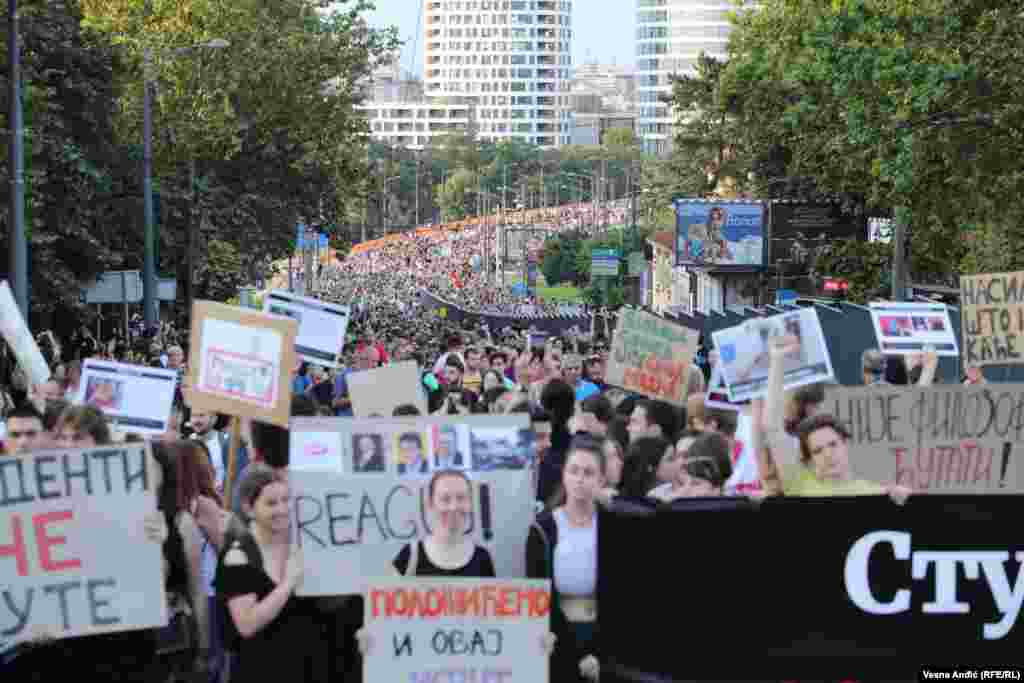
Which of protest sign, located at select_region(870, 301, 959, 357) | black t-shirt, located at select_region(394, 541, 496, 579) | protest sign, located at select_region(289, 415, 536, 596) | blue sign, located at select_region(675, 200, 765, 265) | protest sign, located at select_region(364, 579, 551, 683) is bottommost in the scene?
protest sign, located at select_region(364, 579, 551, 683)

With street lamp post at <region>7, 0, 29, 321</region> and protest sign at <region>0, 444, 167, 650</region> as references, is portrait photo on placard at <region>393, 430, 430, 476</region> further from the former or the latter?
street lamp post at <region>7, 0, 29, 321</region>

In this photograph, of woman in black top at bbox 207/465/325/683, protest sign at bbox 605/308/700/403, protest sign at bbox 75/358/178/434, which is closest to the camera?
woman in black top at bbox 207/465/325/683

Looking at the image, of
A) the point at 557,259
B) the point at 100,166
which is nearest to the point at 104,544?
the point at 100,166

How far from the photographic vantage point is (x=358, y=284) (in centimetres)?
13575

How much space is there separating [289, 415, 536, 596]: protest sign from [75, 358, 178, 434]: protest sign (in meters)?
2.91

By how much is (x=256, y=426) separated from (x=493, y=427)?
1.44 metres

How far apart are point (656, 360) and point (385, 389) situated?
5.30ft

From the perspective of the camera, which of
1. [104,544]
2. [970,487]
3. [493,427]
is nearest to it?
[104,544]

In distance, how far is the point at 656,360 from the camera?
1260 cm

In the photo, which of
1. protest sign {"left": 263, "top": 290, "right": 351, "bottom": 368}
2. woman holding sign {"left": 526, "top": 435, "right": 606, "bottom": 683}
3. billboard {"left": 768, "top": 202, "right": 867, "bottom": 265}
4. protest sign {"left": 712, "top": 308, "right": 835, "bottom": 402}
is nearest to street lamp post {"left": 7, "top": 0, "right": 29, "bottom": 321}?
protest sign {"left": 263, "top": 290, "right": 351, "bottom": 368}

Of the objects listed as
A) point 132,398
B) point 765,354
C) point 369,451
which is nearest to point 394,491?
point 369,451

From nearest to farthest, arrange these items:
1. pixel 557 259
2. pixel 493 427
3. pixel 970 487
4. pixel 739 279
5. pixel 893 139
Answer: pixel 493 427 → pixel 970 487 → pixel 893 139 → pixel 739 279 → pixel 557 259

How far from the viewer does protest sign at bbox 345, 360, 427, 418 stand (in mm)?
12898

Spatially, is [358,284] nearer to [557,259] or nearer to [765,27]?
[557,259]
